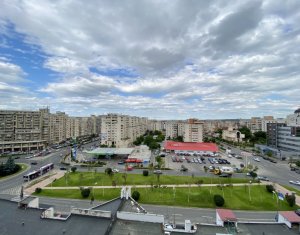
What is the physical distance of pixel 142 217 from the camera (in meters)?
16.3

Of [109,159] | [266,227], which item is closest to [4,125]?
[109,159]

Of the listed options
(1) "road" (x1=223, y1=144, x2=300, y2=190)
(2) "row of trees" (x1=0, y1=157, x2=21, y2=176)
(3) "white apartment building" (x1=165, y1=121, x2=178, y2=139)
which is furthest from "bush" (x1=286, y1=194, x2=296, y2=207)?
(3) "white apartment building" (x1=165, y1=121, x2=178, y2=139)

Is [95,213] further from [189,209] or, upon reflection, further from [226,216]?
[189,209]

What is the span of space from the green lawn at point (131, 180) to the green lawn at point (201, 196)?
13.4ft

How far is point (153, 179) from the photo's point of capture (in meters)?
45.2

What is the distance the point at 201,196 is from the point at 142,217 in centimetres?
2130

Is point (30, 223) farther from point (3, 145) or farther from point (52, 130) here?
point (52, 130)

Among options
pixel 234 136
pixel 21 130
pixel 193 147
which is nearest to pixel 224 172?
pixel 193 147

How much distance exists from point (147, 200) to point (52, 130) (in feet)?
268

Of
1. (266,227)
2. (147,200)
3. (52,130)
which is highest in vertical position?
(52,130)

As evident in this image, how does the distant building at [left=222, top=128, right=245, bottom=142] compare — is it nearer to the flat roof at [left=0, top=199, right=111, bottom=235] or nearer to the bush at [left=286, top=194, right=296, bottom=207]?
the bush at [left=286, top=194, right=296, bottom=207]

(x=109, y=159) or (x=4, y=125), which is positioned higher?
(x=4, y=125)

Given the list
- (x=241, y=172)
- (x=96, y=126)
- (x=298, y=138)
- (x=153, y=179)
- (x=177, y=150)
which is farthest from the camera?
(x=96, y=126)

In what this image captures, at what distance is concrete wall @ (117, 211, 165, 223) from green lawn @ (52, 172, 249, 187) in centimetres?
2529
